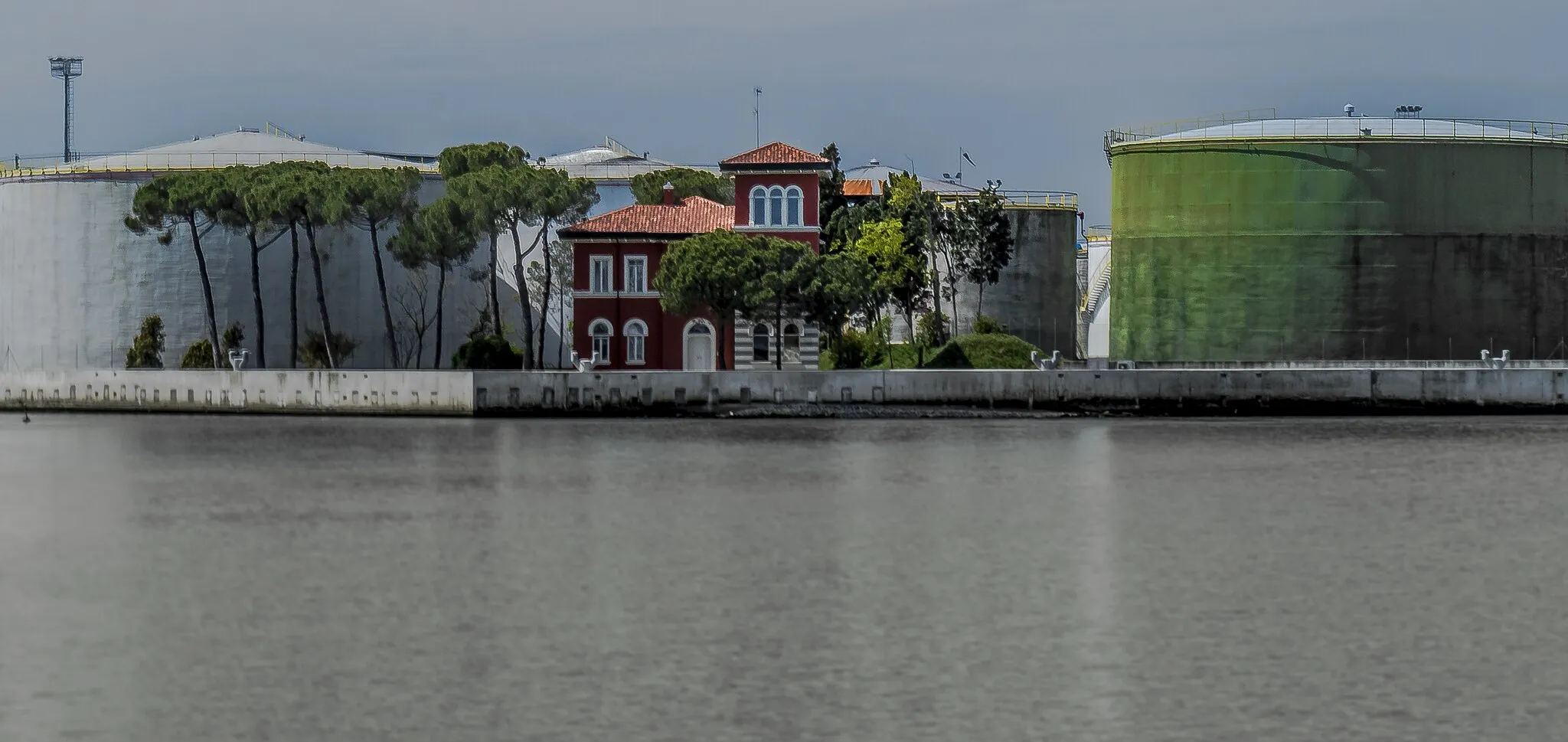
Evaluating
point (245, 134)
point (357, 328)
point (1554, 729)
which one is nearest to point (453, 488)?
point (1554, 729)

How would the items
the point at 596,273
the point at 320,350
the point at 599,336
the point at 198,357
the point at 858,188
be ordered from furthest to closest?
the point at 858,188 < the point at 320,350 < the point at 198,357 < the point at 596,273 < the point at 599,336

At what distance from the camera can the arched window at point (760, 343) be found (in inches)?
2822

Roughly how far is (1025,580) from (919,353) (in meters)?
43.0

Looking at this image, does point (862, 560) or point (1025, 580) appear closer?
point (1025, 580)

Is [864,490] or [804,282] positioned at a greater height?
[804,282]

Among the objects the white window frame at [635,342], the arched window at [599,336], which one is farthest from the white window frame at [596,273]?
the white window frame at [635,342]

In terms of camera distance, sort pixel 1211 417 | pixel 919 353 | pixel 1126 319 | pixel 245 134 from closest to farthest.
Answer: pixel 1211 417 → pixel 919 353 → pixel 1126 319 → pixel 245 134

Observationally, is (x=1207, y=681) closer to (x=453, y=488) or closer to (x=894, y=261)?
(x=453, y=488)

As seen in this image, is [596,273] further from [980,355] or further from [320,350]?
[320,350]

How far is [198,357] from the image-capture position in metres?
82.3

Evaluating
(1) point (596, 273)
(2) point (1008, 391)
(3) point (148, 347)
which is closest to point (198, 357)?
(3) point (148, 347)

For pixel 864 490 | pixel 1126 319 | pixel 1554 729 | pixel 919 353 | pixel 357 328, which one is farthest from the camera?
pixel 357 328

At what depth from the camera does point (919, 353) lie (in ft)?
231

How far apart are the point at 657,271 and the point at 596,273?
2139mm
